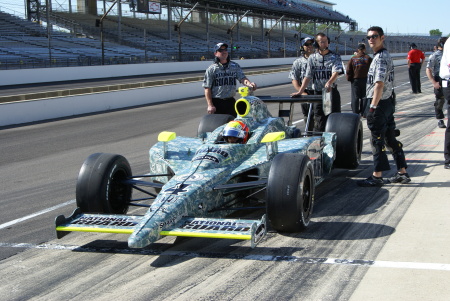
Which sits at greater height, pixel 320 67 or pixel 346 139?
pixel 320 67

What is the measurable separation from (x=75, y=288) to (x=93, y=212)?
139 cm

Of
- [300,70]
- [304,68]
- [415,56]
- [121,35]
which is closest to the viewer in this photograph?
[304,68]

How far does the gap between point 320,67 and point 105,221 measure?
551 centimetres

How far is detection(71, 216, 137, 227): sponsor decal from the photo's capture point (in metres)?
5.05

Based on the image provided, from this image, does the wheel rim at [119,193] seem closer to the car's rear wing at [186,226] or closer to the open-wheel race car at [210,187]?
the open-wheel race car at [210,187]

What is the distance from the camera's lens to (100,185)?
226 inches

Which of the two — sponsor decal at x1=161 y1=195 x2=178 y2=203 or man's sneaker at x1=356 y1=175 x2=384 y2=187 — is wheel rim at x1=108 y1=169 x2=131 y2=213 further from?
man's sneaker at x1=356 y1=175 x2=384 y2=187

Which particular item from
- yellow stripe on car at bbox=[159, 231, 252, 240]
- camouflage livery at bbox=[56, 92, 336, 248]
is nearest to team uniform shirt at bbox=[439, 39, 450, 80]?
camouflage livery at bbox=[56, 92, 336, 248]

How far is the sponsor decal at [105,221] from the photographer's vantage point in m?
5.05

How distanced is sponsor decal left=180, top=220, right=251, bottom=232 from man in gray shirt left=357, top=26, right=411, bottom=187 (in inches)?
126

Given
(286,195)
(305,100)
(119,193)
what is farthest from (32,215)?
(305,100)

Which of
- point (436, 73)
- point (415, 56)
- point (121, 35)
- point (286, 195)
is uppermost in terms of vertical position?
point (121, 35)

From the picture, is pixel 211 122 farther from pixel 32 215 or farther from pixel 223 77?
pixel 32 215

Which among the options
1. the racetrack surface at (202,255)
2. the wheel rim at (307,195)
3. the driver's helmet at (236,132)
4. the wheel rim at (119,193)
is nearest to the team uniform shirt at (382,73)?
the racetrack surface at (202,255)
